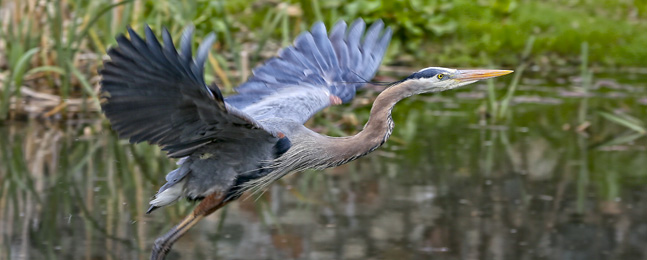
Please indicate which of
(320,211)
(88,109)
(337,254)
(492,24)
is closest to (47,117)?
(88,109)

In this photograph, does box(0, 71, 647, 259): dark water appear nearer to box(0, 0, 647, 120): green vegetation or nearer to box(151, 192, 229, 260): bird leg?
box(151, 192, 229, 260): bird leg

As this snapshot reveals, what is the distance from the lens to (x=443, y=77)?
471cm

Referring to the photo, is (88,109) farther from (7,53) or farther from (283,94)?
(283,94)

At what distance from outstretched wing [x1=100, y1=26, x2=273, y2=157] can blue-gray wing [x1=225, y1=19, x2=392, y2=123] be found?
882 mm

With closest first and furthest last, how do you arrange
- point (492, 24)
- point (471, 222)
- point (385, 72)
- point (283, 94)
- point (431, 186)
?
1. point (283, 94)
2. point (471, 222)
3. point (431, 186)
4. point (385, 72)
5. point (492, 24)

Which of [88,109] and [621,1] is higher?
[621,1]

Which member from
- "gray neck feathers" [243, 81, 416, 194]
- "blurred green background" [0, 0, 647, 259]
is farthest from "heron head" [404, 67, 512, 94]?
"blurred green background" [0, 0, 647, 259]

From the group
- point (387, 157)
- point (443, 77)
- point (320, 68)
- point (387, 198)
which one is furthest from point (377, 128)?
point (387, 157)

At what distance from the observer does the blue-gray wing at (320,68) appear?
212 inches

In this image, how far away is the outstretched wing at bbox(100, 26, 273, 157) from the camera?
12.9ft

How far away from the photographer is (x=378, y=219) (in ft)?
19.5

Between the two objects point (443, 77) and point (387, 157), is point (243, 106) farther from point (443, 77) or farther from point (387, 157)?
point (387, 157)

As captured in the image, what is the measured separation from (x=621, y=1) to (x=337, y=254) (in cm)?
895

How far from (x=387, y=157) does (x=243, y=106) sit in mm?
2437
